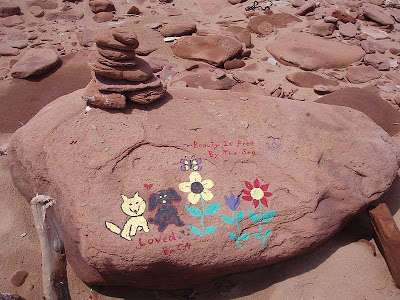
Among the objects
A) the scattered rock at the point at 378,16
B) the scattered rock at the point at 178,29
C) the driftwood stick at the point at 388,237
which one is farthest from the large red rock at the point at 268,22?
the driftwood stick at the point at 388,237

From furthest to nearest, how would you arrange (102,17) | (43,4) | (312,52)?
(43,4) < (102,17) < (312,52)

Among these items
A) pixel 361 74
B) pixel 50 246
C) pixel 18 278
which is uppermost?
pixel 50 246

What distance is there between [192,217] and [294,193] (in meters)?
0.75

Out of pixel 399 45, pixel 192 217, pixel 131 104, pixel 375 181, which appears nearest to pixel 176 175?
pixel 192 217

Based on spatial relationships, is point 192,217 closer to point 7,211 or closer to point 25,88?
point 7,211

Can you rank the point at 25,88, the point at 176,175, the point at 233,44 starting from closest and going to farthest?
the point at 176,175
the point at 25,88
the point at 233,44

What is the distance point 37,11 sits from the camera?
624cm

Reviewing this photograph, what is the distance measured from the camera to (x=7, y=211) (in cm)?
331

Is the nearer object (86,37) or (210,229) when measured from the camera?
(210,229)

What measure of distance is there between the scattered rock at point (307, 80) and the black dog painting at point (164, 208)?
110 inches

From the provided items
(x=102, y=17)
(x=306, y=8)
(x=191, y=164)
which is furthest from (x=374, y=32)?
(x=191, y=164)

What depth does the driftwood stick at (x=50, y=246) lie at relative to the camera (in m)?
2.09

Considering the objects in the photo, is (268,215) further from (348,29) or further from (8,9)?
(8,9)

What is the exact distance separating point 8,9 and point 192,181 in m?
5.00
